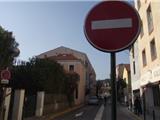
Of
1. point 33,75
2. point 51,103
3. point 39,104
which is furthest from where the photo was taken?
point 51,103

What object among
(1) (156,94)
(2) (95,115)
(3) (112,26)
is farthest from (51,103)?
(3) (112,26)

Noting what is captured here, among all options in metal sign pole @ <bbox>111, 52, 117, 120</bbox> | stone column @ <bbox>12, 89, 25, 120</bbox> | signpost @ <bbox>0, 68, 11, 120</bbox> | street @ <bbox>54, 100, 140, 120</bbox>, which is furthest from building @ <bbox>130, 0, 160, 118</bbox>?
metal sign pole @ <bbox>111, 52, 117, 120</bbox>

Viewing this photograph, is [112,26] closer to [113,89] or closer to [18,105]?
[113,89]

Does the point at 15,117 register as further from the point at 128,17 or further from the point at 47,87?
the point at 128,17

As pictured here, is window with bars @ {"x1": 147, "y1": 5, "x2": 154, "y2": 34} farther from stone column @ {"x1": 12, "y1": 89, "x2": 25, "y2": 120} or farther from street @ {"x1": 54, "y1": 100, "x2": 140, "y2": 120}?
stone column @ {"x1": 12, "y1": 89, "x2": 25, "y2": 120}

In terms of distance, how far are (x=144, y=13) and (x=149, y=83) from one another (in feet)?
21.5

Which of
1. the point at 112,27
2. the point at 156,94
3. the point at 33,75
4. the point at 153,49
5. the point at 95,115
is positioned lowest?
the point at 95,115

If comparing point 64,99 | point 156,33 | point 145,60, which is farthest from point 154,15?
point 64,99

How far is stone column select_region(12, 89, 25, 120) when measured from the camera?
1717 centimetres

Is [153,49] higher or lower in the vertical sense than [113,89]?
higher

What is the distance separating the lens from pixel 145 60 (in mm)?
26375

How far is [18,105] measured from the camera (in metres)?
17.5

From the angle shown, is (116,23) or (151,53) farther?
(151,53)

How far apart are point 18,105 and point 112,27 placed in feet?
50.7
